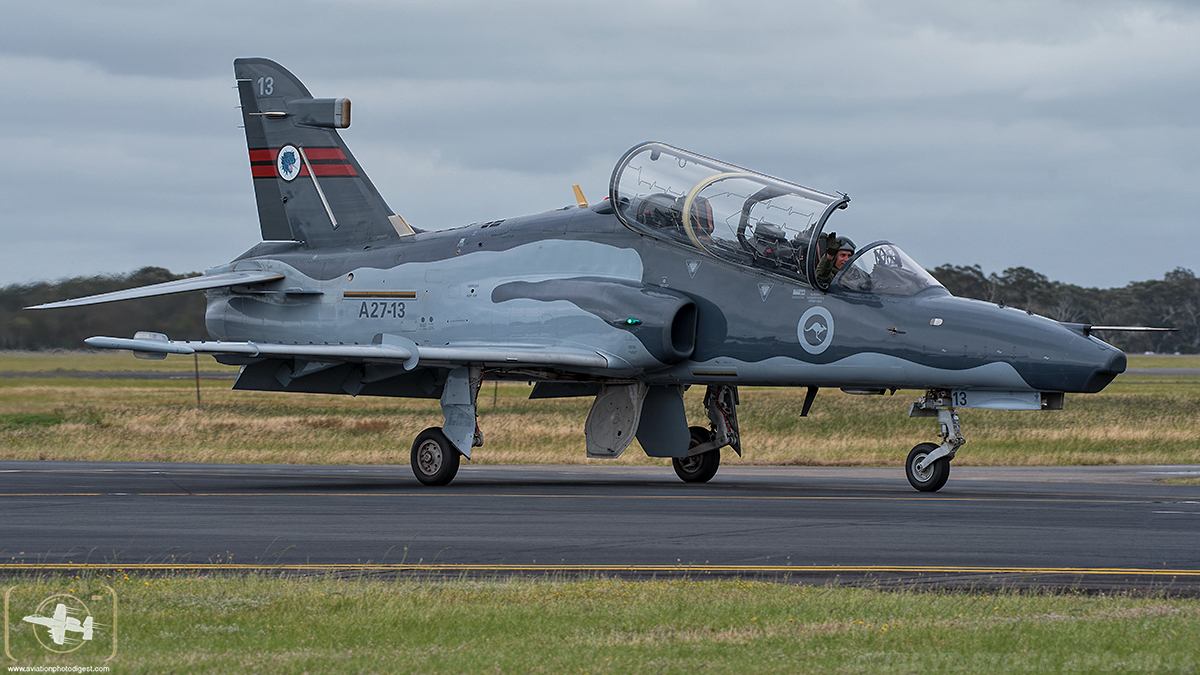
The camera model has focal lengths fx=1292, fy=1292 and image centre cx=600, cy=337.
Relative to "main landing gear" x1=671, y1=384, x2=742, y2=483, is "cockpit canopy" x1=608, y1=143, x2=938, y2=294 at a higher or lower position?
higher

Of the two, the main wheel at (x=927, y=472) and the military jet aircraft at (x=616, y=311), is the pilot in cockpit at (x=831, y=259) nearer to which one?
the military jet aircraft at (x=616, y=311)

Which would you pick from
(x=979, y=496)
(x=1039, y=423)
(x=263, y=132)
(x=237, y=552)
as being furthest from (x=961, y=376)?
(x=1039, y=423)

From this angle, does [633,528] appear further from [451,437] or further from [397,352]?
[397,352]

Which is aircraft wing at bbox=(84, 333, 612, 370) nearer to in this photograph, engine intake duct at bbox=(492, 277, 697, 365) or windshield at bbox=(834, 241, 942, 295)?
engine intake duct at bbox=(492, 277, 697, 365)

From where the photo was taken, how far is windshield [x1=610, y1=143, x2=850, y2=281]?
17.2m

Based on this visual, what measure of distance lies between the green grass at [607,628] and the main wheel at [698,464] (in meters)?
10.4

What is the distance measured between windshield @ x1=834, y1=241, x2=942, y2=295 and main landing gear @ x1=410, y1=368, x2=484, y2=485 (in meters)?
5.64

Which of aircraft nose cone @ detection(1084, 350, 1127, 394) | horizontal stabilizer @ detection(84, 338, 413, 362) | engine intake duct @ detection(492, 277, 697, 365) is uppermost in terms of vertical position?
engine intake duct @ detection(492, 277, 697, 365)

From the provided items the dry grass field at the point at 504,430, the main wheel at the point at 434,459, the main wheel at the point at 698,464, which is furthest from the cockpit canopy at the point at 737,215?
the dry grass field at the point at 504,430

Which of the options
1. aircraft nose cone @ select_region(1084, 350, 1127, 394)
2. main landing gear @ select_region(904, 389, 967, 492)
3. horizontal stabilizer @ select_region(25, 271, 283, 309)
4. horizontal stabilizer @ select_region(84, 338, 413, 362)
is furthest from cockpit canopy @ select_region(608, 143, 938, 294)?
horizontal stabilizer @ select_region(25, 271, 283, 309)

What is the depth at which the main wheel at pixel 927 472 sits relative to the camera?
1658 cm

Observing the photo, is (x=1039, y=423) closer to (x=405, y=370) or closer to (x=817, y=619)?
(x=405, y=370)

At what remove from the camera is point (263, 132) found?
23109mm

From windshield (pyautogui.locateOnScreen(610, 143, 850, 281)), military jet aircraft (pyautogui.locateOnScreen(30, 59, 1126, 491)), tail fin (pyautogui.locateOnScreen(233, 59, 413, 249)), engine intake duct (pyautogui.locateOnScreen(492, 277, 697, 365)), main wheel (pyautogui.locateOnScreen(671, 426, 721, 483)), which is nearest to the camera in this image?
military jet aircraft (pyautogui.locateOnScreen(30, 59, 1126, 491))
